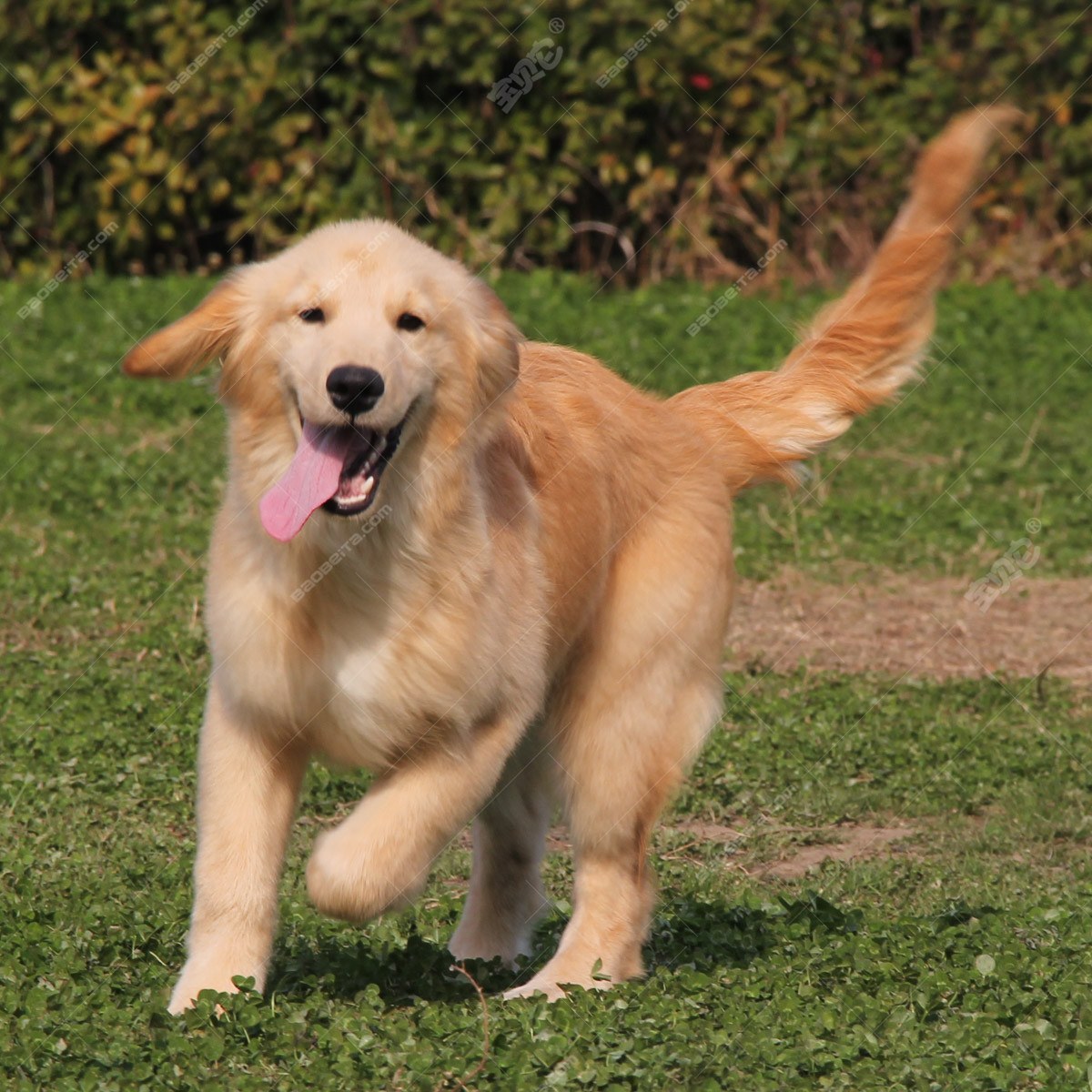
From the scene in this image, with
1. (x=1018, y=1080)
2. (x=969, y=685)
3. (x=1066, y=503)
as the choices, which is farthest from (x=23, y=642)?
(x=1066, y=503)

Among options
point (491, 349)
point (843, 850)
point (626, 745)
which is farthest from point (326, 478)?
point (843, 850)

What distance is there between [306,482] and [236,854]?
86 cm

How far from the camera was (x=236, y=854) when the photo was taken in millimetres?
4121

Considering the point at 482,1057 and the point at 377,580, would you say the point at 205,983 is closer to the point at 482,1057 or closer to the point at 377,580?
the point at 482,1057

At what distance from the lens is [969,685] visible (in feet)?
24.5

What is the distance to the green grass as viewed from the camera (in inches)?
160

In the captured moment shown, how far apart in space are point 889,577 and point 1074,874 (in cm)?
300

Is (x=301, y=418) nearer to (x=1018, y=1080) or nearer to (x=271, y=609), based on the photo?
(x=271, y=609)

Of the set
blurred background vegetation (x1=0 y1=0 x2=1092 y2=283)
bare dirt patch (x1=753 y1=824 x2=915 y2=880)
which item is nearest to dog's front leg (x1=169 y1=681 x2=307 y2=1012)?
bare dirt patch (x1=753 y1=824 x2=915 y2=880)

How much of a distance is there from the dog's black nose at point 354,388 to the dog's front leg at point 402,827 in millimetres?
816

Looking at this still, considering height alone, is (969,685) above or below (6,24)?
below

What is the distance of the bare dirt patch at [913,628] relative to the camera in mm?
7742

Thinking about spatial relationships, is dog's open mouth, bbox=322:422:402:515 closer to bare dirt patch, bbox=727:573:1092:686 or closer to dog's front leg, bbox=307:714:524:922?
dog's front leg, bbox=307:714:524:922

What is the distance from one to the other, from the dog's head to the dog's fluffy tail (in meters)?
1.29
